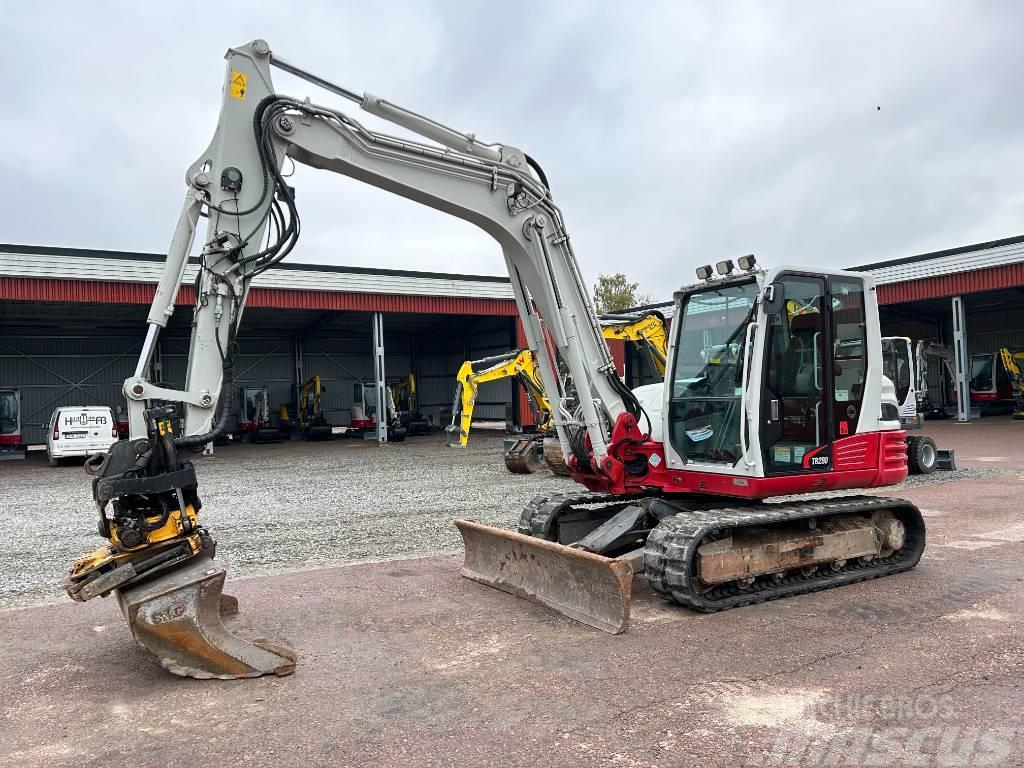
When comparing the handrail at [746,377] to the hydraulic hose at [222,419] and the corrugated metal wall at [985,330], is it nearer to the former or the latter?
the hydraulic hose at [222,419]

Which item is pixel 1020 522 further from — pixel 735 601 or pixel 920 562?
pixel 735 601

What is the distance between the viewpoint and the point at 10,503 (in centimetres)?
1408

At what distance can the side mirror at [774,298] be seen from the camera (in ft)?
21.2

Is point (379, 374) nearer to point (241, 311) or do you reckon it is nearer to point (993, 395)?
point (241, 311)

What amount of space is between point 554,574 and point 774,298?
9.26 feet

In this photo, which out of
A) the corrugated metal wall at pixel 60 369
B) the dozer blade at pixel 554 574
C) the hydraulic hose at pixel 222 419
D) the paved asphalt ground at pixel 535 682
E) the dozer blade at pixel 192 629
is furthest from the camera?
the corrugated metal wall at pixel 60 369

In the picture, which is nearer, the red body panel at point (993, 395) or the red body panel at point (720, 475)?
the red body panel at point (720, 475)

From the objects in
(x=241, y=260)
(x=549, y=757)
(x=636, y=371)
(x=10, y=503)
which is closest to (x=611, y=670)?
(x=549, y=757)

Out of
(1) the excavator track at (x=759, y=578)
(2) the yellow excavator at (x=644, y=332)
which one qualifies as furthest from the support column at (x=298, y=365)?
(1) the excavator track at (x=759, y=578)

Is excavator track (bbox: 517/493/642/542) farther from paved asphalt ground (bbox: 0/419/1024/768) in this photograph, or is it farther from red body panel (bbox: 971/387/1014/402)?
red body panel (bbox: 971/387/1014/402)

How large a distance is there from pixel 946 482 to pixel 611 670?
10864 mm

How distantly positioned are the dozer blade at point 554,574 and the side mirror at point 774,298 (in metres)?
2.33

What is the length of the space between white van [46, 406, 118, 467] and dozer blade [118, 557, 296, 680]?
18.9m

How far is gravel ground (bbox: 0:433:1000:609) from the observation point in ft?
28.8
